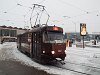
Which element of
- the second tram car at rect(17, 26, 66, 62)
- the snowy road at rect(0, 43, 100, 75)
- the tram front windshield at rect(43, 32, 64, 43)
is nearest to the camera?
the snowy road at rect(0, 43, 100, 75)

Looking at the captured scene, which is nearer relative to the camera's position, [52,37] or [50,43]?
[50,43]

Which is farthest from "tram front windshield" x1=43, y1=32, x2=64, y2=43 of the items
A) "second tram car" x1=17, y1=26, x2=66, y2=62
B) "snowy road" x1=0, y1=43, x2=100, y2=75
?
"snowy road" x1=0, y1=43, x2=100, y2=75

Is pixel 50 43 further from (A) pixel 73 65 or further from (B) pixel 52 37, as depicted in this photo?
(A) pixel 73 65

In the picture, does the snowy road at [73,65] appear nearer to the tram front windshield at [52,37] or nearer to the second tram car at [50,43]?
the second tram car at [50,43]

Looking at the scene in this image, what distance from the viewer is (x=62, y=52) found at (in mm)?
15367

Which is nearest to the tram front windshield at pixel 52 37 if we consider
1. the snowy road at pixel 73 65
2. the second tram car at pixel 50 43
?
the second tram car at pixel 50 43

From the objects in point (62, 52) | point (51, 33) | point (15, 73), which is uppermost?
point (51, 33)

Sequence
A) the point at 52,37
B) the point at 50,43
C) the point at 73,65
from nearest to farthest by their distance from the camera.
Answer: the point at 50,43 → the point at 52,37 → the point at 73,65

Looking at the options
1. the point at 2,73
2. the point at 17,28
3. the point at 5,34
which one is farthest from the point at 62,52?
the point at 17,28

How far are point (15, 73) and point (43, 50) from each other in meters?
3.89

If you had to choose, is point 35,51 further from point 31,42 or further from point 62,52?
point 62,52


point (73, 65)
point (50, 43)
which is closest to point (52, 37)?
point (50, 43)

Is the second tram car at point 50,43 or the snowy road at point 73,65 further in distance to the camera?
the second tram car at point 50,43

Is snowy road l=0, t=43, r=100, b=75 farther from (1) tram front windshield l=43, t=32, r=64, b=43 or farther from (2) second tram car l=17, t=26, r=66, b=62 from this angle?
(1) tram front windshield l=43, t=32, r=64, b=43
